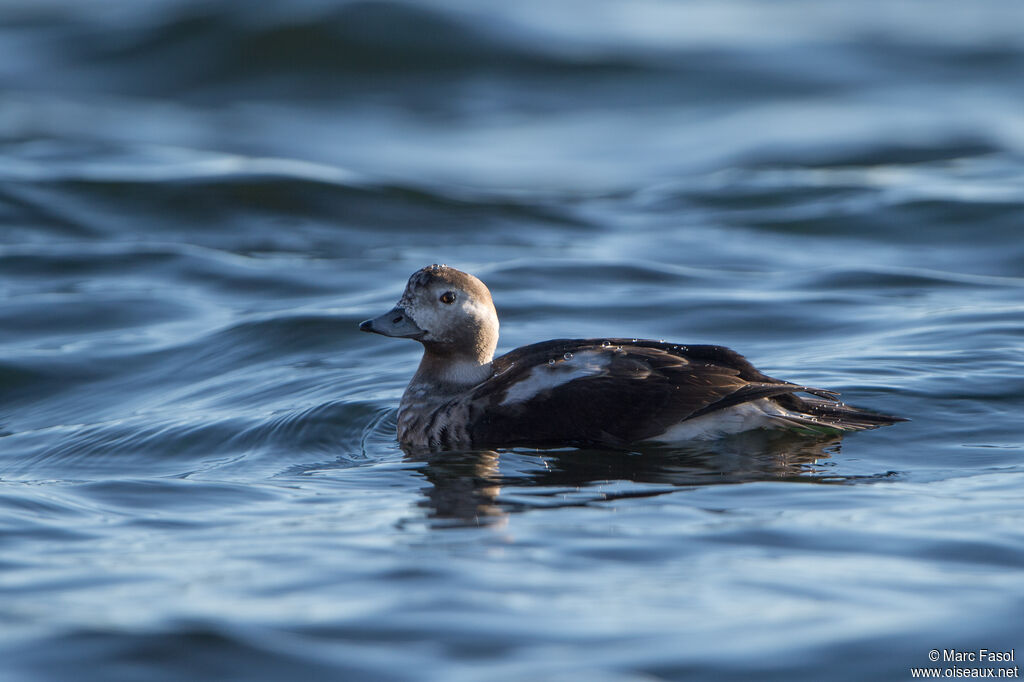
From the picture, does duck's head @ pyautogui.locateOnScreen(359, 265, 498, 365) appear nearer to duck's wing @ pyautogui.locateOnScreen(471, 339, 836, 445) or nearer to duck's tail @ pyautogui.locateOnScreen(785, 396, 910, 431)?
duck's wing @ pyautogui.locateOnScreen(471, 339, 836, 445)

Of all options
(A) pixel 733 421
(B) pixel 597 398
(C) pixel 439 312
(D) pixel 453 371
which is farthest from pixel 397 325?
(A) pixel 733 421

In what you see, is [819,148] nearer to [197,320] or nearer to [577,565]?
[197,320]

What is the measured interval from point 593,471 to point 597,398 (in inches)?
15.0

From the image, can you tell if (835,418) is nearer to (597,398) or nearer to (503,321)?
(597,398)

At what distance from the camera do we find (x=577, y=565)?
190 inches

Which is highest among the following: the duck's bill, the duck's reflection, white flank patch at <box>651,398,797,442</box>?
the duck's bill

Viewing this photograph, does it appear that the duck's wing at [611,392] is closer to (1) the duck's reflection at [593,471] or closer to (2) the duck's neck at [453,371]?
(1) the duck's reflection at [593,471]

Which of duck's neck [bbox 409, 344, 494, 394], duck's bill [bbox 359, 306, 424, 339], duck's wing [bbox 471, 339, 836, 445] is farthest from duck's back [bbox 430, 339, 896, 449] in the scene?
duck's bill [bbox 359, 306, 424, 339]

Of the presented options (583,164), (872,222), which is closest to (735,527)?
(872,222)

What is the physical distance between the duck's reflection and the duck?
0.26 ft

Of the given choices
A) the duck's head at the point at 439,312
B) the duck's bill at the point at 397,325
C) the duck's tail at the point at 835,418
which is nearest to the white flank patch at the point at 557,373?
the duck's head at the point at 439,312

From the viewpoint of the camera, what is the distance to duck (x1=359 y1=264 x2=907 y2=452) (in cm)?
632

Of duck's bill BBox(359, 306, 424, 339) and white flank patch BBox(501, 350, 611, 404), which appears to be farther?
duck's bill BBox(359, 306, 424, 339)

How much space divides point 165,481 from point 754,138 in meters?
13.3
